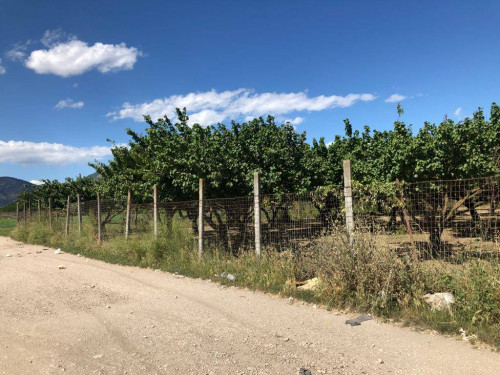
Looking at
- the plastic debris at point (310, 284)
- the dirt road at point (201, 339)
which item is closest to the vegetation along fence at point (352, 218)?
the plastic debris at point (310, 284)

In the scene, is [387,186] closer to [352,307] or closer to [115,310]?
[352,307]

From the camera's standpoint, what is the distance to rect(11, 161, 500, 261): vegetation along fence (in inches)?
240

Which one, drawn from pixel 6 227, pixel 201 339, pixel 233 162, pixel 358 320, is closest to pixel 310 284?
pixel 358 320

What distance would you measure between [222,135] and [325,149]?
453 cm

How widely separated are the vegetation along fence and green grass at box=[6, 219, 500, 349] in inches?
10.3

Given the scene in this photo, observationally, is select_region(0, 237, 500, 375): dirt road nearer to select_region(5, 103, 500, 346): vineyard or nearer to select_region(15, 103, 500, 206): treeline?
select_region(5, 103, 500, 346): vineyard

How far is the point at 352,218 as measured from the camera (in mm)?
6145

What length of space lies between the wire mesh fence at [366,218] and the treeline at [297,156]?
1.94 ft

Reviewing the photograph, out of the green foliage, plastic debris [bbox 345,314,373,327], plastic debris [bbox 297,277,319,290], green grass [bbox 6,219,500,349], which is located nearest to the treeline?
the green foliage

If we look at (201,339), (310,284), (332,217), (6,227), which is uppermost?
(332,217)

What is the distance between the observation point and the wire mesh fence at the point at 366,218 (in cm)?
611

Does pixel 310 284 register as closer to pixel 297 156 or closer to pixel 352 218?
pixel 352 218

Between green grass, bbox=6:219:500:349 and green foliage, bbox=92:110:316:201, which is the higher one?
green foliage, bbox=92:110:316:201

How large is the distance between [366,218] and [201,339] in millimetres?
3732
